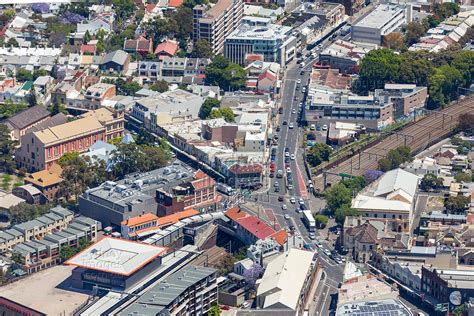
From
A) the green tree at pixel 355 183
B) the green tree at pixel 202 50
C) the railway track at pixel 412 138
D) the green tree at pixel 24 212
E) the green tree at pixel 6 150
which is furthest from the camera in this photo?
the green tree at pixel 202 50

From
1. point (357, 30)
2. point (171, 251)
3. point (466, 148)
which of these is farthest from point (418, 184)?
point (357, 30)

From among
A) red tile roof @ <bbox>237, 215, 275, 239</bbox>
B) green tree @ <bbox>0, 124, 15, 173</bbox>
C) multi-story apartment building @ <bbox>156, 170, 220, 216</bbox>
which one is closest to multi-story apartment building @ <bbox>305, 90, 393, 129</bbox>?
multi-story apartment building @ <bbox>156, 170, 220, 216</bbox>

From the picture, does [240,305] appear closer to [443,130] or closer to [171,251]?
[171,251]

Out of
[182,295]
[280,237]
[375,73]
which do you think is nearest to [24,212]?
[280,237]

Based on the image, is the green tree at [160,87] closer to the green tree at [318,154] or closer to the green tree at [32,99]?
the green tree at [32,99]

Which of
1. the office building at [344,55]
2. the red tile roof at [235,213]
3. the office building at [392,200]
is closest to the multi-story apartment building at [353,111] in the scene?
the office building at [344,55]

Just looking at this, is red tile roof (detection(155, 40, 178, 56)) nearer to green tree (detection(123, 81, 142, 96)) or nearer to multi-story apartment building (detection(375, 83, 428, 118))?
green tree (detection(123, 81, 142, 96))
